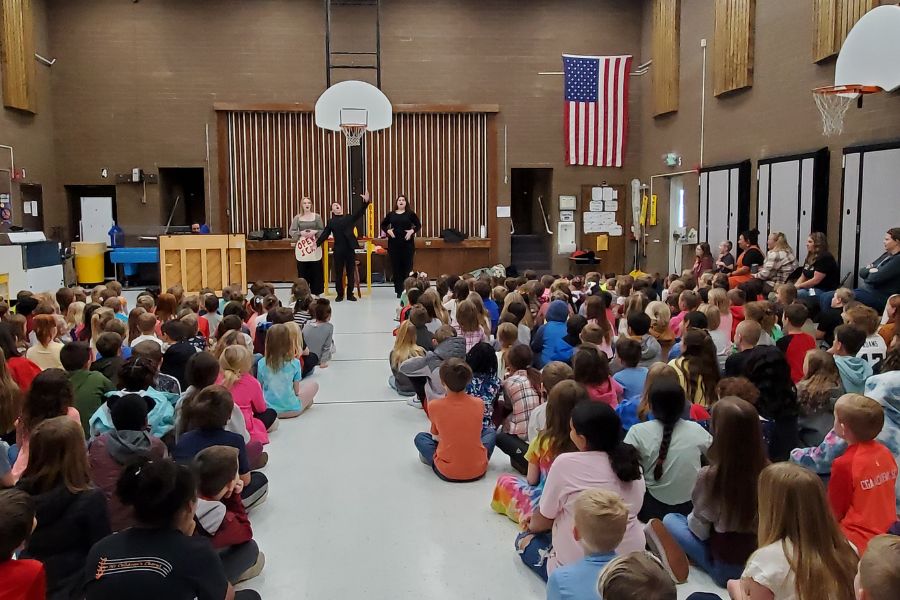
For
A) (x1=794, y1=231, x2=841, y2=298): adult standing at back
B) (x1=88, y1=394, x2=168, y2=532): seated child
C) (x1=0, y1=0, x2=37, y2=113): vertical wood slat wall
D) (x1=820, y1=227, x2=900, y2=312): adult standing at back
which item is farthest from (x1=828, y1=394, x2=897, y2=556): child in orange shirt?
(x1=0, y1=0, x2=37, y2=113): vertical wood slat wall

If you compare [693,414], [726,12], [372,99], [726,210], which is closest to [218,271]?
[372,99]

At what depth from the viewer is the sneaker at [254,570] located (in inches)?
131

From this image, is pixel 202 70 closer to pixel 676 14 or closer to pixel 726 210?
pixel 676 14

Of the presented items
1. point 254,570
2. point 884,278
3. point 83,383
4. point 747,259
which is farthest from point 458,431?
point 747,259

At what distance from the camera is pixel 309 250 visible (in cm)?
1190

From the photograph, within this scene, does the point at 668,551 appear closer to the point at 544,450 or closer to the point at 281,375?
the point at 544,450

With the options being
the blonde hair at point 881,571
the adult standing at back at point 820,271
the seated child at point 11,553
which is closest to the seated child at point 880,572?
the blonde hair at point 881,571

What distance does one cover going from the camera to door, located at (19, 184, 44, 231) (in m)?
14.1

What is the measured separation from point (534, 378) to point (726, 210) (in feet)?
29.3

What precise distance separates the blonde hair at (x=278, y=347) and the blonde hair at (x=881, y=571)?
4276 millimetres

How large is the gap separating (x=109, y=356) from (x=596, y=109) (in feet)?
43.3

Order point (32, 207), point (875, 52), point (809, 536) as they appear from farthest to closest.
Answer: point (32, 207) → point (875, 52) → point (809, 536)

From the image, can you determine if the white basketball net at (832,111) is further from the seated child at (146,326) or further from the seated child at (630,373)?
the seated child at (146,326)

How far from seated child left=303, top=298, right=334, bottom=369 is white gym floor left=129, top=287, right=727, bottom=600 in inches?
56.4
